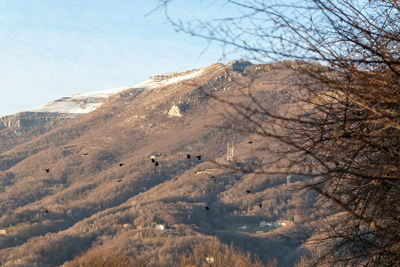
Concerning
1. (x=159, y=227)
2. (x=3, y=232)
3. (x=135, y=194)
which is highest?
(x=135, y=194)

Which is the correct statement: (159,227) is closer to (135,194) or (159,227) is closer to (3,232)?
(135,194)

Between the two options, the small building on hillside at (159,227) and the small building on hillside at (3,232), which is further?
the small building on hillside at (159,227)

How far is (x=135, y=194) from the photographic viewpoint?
144125 millimetres

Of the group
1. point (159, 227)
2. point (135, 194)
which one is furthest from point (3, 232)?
point (135, 194)

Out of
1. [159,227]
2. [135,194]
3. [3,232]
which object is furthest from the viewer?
[135,194]

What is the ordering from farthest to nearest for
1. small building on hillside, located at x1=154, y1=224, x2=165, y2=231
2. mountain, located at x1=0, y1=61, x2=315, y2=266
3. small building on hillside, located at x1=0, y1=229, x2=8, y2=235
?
small building on hillside, located at x1=154, y1=224, x2=165, y2=231 < small building on hillside, located at x1=0, y1=229, x2=8, y2=235 < mountain, located at x1=0, y1=61, x2=315, y2=266

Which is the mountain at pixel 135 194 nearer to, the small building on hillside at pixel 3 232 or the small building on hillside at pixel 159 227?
the small building on hillside at pixel 159 227

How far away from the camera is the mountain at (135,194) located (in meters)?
99.1

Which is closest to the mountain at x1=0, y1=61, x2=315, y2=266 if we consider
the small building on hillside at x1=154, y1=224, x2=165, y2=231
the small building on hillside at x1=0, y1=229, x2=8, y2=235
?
the small building on hillside at x1=154, y1=224, x2=165, y2=231

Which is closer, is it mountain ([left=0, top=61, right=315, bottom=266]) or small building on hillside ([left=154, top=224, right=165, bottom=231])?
mountain ([left=0, top=61, right=315, bottom=266])

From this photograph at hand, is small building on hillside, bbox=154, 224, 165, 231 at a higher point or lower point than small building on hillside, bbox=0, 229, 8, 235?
lower

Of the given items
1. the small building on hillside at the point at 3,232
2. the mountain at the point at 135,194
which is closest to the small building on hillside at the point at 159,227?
the mountain at the point at 135,194

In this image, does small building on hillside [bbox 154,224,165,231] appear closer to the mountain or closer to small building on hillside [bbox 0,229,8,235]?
the mountain

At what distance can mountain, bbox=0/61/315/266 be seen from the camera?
99125mm
